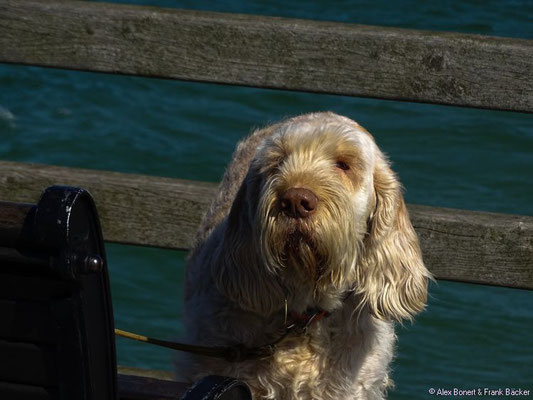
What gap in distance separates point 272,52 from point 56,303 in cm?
230

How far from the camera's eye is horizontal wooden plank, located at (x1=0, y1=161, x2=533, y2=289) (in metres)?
3.95

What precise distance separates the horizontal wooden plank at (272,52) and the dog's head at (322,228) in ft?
1.87

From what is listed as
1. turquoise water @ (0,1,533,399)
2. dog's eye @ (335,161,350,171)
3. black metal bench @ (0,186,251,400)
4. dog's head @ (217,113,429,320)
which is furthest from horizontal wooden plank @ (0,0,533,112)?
turquoise water @ (0,1,533,399)

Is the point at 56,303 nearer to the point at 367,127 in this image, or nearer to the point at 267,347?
the point at 267,347

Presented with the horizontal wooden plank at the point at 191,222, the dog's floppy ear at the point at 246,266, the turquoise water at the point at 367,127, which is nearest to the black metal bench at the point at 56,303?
the dog's floppy ear at the point at 246,266

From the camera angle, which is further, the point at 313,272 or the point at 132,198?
the point at 132,198

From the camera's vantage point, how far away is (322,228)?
3000 mm

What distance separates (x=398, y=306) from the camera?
130 inches

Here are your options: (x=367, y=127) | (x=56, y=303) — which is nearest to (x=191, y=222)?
(x=56, y=303)

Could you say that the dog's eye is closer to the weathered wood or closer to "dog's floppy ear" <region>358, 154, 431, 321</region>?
"dog's floppy ear" <region>358, 154, 431, 321</region>

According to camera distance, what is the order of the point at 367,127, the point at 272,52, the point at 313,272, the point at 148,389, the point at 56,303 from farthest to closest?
the point at 367,127 < the point at 272,52 < the point at 313,272 < the point at 148,389 < the point at 56,303

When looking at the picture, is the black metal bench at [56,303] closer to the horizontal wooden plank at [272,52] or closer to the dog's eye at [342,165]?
the dog's eye at [342,165]

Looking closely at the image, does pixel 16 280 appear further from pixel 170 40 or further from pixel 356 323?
pixel 170 40

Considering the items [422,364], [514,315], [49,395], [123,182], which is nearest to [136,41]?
[123,182]
